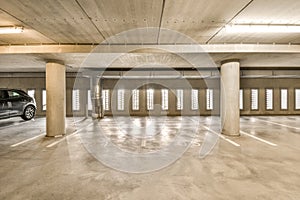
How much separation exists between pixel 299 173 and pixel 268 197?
3.91 ft

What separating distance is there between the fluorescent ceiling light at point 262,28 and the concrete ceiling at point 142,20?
0.49 ft

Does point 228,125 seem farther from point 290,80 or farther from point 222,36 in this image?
point 290,80

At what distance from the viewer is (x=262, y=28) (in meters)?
3.98

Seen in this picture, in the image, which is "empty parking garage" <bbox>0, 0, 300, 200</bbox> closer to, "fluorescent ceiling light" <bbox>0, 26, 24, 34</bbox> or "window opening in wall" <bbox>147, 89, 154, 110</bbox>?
"fluorescent ceiling light" <bbox>0, 26, 24, 34</bbox>

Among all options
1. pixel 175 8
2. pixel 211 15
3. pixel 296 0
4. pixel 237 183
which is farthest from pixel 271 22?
pixel 237 183

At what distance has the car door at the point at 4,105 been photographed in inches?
309

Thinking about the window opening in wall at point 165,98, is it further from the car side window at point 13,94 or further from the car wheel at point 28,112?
the car side window at point 13,94

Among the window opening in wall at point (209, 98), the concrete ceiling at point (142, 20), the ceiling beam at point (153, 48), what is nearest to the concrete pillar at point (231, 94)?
the ceiling beam at point (153, 48)

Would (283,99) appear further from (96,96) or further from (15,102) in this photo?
(15,102)

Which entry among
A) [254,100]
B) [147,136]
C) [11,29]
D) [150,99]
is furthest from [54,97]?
[254,100]

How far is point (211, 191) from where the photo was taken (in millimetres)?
2643

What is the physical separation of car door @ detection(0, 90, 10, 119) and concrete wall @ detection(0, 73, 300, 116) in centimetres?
423

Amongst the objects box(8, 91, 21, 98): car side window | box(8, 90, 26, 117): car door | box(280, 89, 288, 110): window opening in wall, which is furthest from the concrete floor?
box(280, 89, 288, 110): window opening in wall

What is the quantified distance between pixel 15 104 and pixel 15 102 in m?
0.08
